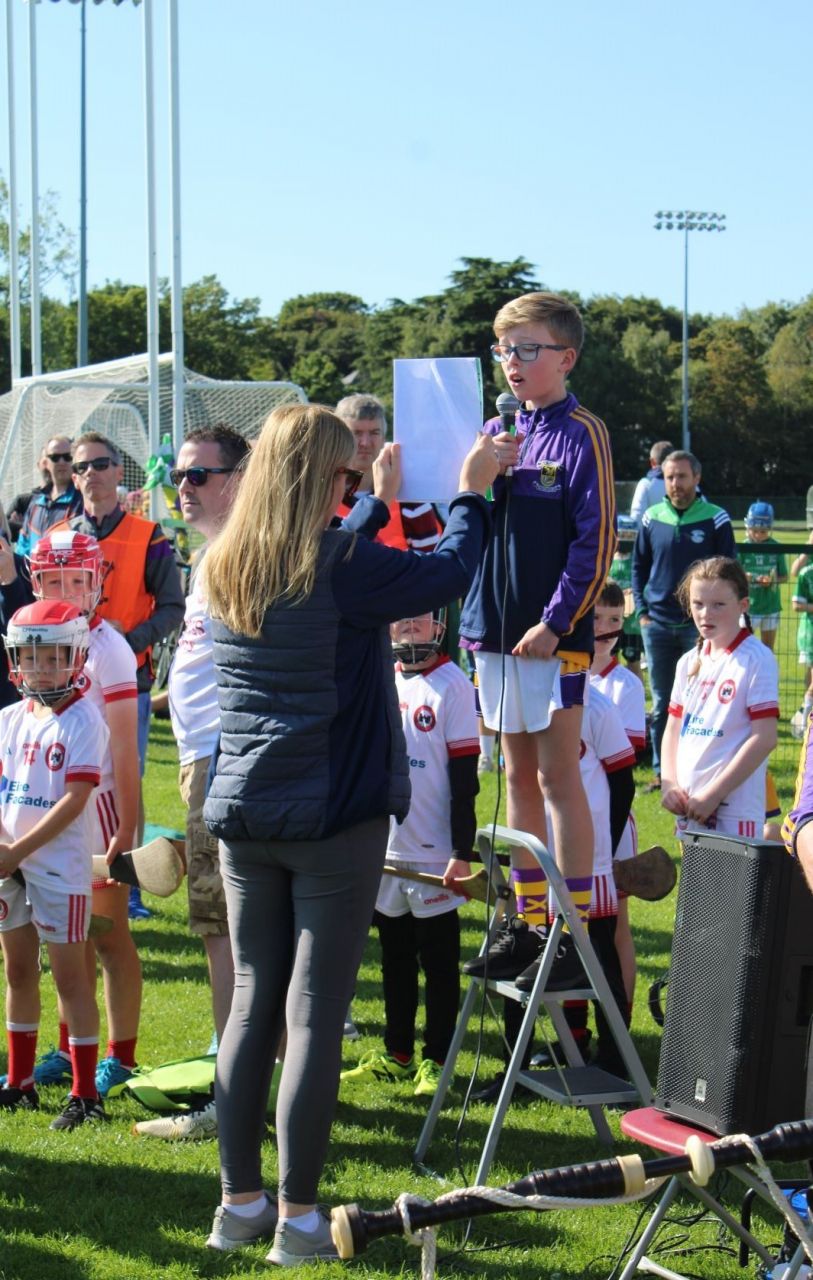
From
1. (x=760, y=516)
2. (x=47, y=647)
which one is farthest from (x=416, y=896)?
(x=760, y=516)

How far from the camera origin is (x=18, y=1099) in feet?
17.0

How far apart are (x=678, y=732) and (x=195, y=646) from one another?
86.0 inches

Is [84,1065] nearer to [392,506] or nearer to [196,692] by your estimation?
[196,692]

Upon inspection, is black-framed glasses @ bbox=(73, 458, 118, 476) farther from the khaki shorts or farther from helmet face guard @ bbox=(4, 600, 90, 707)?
the khaki shorts

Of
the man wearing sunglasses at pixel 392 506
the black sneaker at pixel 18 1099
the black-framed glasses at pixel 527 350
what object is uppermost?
the black-framed glasses at pixel 527 350

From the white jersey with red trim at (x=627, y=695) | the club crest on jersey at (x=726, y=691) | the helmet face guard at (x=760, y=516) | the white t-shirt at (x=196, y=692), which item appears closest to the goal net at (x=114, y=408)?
the helmet face guard at (x=760, y=516)

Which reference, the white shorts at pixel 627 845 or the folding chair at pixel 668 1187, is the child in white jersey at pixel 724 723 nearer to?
the white shorts at pixel 627 845

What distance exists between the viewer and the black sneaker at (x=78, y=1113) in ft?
16.3

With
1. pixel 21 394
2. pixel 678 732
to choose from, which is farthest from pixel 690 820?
pixel 21 394

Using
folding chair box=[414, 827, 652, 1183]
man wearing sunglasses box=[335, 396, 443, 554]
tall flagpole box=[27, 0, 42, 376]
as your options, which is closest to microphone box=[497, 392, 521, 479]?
man wearing sunglasses box=[335, 396, 443, 554]

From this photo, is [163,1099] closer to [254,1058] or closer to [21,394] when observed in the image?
[254,1058]

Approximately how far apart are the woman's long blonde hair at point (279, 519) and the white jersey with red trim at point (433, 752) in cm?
183

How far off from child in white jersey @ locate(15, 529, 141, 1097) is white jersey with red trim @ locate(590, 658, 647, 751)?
2.02m

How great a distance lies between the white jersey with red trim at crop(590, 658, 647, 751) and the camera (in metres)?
6.28
